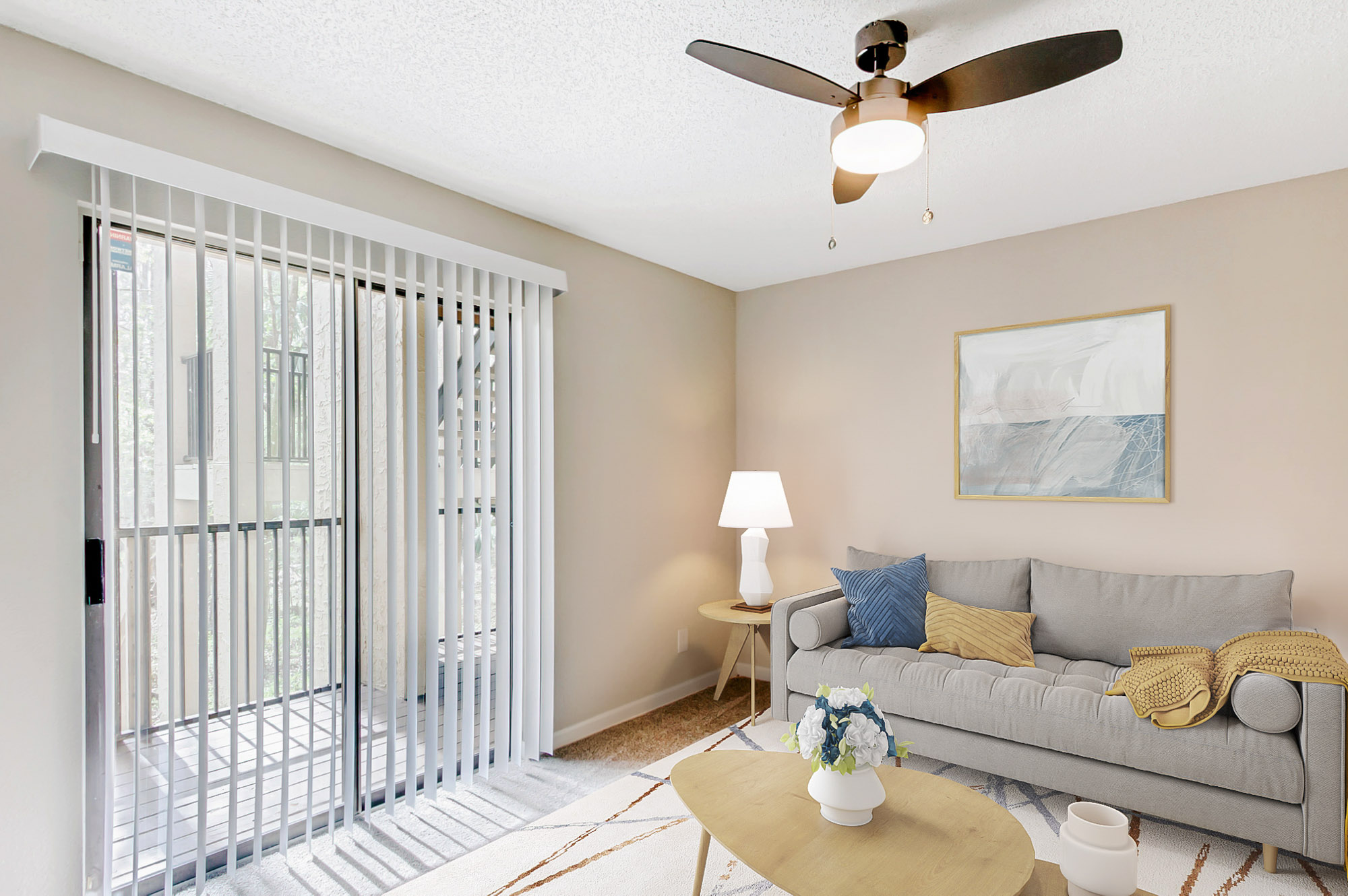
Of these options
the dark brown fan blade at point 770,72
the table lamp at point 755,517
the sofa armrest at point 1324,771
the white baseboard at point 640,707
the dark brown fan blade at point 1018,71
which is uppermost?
the dark brown fan blade at point 770,72

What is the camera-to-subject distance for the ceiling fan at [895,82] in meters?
1.65

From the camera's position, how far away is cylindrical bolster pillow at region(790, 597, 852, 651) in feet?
10.6

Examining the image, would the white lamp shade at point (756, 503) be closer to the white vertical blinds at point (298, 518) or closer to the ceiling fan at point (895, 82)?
the white vertical blinds at point (298, 518)

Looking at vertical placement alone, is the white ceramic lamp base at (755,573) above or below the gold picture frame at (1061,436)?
below

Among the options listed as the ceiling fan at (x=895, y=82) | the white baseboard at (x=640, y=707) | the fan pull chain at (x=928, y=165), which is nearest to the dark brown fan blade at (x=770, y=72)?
the ceiling fan at (x=895, y=82)

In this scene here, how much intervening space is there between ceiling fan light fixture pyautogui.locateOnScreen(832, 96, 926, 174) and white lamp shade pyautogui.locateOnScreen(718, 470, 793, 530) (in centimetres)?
204

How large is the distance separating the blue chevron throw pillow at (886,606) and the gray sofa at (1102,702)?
61mm

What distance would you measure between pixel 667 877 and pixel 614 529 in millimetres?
1775

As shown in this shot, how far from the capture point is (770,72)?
1.77m

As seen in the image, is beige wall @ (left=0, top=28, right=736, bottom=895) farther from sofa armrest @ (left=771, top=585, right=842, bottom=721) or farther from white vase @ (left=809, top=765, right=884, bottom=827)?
white vase @ (left=809, top=765, right=884, bottom=827)

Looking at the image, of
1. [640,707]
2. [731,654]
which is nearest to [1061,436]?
[731,654]

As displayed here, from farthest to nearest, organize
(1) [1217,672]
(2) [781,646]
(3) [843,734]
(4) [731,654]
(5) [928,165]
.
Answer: (4) [731,654] < (2) [781,646] < (5) [928,165] < (1) [1217,672] < (3) [843,734]

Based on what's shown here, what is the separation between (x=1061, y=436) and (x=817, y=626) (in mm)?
1538

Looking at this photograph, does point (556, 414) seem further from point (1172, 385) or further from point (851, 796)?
point (1172, 385)
